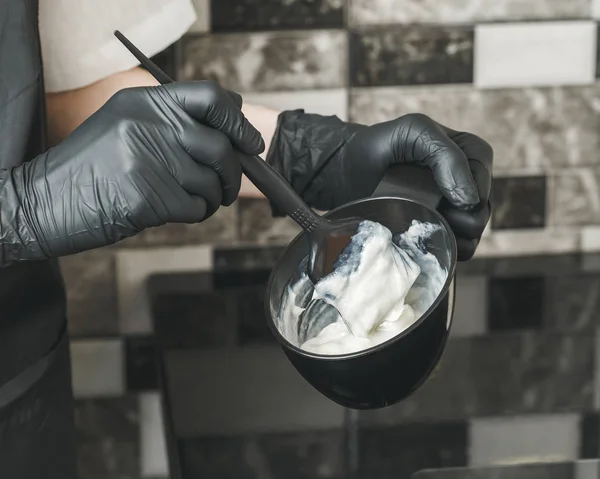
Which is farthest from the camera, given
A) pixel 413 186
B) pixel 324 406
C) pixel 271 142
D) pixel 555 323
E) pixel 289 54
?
pixel 289 54

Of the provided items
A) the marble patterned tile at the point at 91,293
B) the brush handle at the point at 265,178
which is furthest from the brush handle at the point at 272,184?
the marble patterned tile at the point at 91,293

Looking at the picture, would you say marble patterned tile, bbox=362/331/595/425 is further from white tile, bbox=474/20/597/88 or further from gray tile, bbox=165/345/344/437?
white tile, bbox=474/20/597/88

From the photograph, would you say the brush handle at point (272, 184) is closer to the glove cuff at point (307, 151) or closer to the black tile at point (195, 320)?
the glove cuff at point (307, 151)

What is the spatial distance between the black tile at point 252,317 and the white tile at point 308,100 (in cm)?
28

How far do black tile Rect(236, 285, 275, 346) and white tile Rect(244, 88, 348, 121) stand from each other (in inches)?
11.0

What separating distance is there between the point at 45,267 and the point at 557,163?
0.83m

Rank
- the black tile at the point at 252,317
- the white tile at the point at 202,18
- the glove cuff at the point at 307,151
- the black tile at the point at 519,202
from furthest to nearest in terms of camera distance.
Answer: the black tile at the point at 519,202
the white tile at the point at 202,18
the black tile at the point at 252,317
the glove cuff at the point at 307,151

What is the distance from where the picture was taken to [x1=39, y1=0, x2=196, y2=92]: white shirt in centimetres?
110

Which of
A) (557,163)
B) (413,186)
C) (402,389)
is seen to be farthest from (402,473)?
(557,163)

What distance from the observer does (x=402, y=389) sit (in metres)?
0.77

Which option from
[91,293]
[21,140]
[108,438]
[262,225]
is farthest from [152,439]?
[21,140]

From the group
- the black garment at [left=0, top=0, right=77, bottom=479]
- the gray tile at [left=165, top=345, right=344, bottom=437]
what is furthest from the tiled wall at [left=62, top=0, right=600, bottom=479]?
the black garment at [left=0, top=0, right=77, bottom=479]

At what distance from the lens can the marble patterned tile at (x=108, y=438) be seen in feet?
4.38

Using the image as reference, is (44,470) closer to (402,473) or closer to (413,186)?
(402,473)
